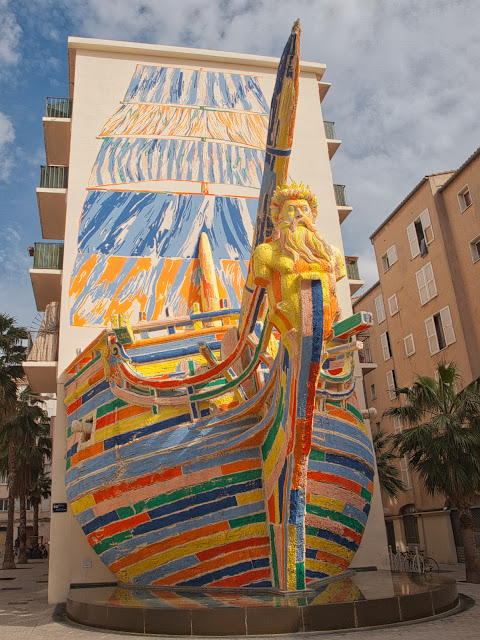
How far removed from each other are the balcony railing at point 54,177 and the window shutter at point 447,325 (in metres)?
14.2

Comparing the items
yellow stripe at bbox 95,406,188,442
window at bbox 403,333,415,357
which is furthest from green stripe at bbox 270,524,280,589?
window at bbox 403,333,415,357

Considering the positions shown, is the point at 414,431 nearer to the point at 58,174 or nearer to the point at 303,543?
the point at 303,543

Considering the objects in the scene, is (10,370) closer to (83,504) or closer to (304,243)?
(83,504)

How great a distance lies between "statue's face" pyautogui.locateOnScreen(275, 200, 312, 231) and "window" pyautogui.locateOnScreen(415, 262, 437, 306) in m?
16.6

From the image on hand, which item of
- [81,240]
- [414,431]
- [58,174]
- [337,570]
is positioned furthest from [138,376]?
[58,174]

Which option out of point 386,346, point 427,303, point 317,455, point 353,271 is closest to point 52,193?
point 353,271

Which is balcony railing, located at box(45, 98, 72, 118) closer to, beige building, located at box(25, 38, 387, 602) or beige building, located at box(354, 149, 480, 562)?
beige building, located at box(25, 38, 387, 602)

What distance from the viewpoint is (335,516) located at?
29.5 feet

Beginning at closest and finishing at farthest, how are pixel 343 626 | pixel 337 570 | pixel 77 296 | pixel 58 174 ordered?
pixel 343 626
pixel 337 570
pixel 77 296
pixel 58 174

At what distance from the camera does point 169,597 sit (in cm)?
820

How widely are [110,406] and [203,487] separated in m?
2.28

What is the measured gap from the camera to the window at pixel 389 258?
26688 millimetres

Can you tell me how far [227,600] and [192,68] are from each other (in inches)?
595

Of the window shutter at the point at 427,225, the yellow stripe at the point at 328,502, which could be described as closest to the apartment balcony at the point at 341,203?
the window shutter at the point at 427,225
